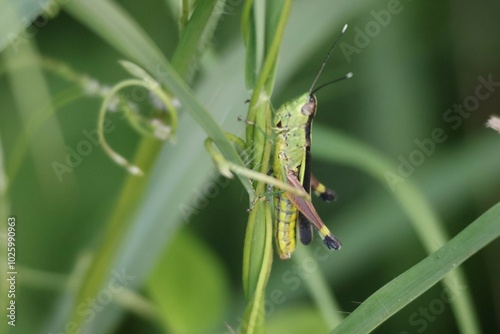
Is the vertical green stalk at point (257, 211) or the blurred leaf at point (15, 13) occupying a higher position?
the blurred leaf at point (15, 13)

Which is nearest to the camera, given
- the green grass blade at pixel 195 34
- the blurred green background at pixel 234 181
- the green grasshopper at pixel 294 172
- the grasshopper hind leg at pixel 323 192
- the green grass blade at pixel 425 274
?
the green grass blade at pixel 425 274

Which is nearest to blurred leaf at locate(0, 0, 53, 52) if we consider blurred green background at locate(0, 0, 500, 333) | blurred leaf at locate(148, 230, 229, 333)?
blurred green background at locate(0, 0, 500, 333)

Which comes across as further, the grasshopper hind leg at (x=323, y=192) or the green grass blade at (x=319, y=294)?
the green grass blade at (x=319, y=294)

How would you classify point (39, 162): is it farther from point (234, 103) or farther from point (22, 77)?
point (234, 103)

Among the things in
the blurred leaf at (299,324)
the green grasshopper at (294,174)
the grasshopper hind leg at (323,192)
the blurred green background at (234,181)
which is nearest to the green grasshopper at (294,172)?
the green grasshopper at (294,174)

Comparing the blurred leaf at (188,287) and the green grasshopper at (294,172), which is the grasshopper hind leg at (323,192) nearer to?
the green grasshopper at (294,172)

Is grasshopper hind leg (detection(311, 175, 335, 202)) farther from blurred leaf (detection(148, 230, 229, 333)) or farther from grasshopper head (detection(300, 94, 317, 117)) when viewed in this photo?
blurred leaf (detection(148, 230, 229, 333))

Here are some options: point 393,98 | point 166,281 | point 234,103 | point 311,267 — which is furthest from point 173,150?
point 393,98
